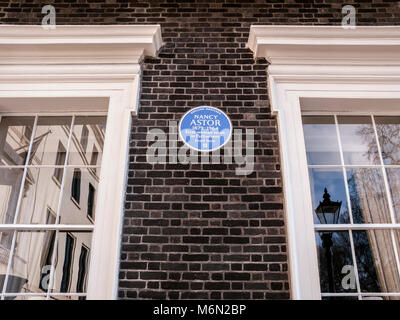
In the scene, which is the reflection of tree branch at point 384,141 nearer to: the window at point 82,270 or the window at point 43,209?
the window at point 43,209

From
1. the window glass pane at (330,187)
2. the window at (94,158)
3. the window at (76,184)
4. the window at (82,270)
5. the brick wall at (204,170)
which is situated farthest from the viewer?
the window at (94,158)

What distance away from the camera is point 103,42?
14.4ft

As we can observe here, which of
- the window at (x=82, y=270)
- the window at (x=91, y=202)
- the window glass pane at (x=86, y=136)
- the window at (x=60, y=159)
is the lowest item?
the window at (x=82, y=270)

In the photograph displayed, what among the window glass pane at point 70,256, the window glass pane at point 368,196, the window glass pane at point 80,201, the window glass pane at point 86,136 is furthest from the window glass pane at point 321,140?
the window glass pane at point 70,256

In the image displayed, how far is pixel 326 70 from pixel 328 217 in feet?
5.56

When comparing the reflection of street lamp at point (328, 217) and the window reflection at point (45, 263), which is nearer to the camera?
the reflection of street lamp at point (328, 217)

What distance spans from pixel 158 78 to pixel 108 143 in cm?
101

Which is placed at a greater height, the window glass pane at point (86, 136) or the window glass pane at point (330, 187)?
the window glass pane at point (86, 136)

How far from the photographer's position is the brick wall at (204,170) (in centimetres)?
340

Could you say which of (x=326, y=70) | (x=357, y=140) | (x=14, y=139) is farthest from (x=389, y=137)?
(x=14, y=139)

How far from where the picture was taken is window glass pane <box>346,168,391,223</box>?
3924 mm

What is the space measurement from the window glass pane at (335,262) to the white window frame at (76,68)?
233cm
